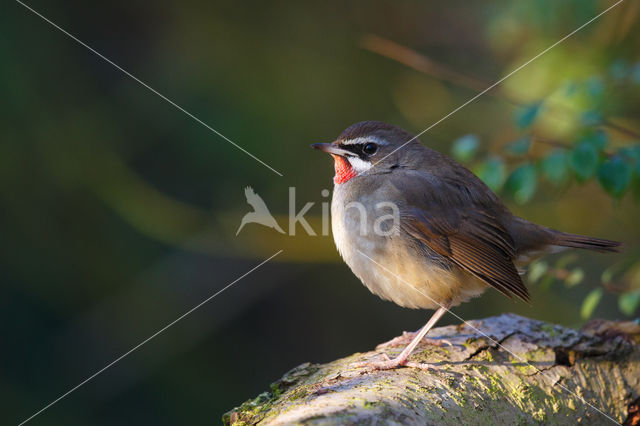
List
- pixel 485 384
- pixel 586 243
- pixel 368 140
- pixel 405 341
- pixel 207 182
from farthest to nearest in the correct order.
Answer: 1. pixel 207 182
2. pixel 368 140
3. pixel 586 243
4. pixel 405 341
5. pixel 485 384

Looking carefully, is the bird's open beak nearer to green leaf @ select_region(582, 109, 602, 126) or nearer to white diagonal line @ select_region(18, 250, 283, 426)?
green leaf @ select_region(582, 109, 602, 126)

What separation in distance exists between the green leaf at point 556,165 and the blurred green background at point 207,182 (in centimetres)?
174

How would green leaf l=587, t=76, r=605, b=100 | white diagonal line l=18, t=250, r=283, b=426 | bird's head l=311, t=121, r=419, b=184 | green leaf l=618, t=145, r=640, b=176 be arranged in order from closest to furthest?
green leaf l=618, t=145, r=640, b=176
green leaf l=587, t=76, r=605, b=100
bird's head l=311, t=121, r=419, b=184
white diagonal line l=18, t=250, r=283, b=426

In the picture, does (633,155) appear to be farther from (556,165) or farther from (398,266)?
(398,266)

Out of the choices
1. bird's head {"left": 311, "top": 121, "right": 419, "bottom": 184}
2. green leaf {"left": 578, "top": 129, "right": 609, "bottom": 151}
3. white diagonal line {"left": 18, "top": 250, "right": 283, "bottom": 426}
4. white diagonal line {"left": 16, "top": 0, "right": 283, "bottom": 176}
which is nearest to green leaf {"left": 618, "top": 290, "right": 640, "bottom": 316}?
green leaf {"left": 578, "top": 129, "right": 609, "bottom": 151}

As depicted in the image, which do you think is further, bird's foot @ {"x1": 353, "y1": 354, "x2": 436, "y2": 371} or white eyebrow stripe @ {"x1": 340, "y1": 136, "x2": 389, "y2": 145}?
white eyebrow stripe @ {"x1": 340, "y1": 136, "x2": 389, "y2": 145}

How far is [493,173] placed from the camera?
4266mm

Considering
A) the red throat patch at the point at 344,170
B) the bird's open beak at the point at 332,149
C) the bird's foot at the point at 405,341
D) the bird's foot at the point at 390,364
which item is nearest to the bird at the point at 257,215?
the red throat patch at the point at 344,170

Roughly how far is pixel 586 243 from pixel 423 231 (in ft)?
3.53

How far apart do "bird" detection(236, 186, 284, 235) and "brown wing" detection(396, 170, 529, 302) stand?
306 centimetres

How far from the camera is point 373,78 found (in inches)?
343

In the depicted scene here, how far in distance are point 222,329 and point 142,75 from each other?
122 inches

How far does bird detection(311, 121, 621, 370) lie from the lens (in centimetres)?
432

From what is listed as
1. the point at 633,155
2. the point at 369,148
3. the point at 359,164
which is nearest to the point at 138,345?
the point at 359,164
